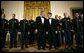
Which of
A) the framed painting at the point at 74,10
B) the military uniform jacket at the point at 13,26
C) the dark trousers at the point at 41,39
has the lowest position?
the dark trousers at the point at 41,39

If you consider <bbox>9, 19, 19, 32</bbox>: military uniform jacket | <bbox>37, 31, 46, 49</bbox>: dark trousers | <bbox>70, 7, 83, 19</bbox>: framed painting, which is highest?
<bbox>70, 7, 83, 19</bbox>: framed painting

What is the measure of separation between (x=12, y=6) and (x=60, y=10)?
3.69 meters

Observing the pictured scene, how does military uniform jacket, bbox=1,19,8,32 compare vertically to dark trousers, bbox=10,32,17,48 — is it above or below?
above

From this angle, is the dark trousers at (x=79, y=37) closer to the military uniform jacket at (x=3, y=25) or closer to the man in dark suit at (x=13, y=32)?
the man in dark suit at (x=13, y=32)

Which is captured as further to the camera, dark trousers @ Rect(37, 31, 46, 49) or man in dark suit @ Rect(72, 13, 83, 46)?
man in dark suit @ Rect(72, 13, 83, 46)

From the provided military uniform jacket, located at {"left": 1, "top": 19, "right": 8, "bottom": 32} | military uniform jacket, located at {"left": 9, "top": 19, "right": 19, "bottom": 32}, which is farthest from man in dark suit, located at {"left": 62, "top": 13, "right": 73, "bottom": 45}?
military uniform jacket, located at {"left": 1, "top": 19, "right": 8, "bottom": 32}

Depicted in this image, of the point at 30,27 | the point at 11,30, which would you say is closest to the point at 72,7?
the point at 30,27

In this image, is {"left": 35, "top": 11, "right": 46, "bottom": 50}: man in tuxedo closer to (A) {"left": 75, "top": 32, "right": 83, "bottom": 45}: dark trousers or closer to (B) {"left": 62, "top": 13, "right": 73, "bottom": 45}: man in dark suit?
(B) {"left": 62, "top": 13, "right": 73, "bottom": 45}: man in dark suit

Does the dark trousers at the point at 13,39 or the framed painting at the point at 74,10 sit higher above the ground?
the framed painting at the point at 74,10

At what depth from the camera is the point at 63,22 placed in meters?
5.23

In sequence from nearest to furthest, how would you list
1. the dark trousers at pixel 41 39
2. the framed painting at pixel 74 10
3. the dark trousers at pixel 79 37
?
the dark trousers at pixel 41 39 < the dark trousers at pixel 79 37 < the framed painting at pixel 74 10

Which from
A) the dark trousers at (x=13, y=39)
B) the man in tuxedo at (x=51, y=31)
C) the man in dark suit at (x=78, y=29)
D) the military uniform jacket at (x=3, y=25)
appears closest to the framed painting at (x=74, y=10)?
the man in dark suit at (x=78, y=29)

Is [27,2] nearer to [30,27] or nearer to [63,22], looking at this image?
[30,27]

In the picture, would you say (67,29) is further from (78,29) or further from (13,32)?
(13,32)
